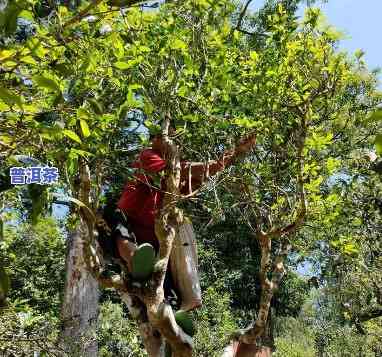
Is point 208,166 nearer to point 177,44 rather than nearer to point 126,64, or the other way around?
point 177,44

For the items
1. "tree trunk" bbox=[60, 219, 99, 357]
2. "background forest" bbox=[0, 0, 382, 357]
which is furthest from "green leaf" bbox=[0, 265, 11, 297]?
"tree trunk" bbox=[60, 219, 99, 357]

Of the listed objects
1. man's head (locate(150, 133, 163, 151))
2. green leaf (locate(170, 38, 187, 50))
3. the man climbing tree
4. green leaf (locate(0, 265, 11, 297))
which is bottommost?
green leaf (locate(0, 265, 11, 297))

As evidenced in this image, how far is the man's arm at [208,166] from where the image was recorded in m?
3.06

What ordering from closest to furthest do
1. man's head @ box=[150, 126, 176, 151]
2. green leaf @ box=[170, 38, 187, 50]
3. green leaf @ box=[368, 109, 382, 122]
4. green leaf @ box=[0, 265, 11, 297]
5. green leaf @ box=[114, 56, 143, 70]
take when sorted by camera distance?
green leaf @ box=[368, 109, 382, 122]
green leaf @ box=[0, 265, 11, 297]
green leaf @ box=[114, 56, 143, 70]
green leaf @ box=[170, 38, 187, 50]
man's head @ box=[150, 126, 176, 151]

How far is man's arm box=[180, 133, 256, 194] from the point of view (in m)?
3.06

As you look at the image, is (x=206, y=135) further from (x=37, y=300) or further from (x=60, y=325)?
(x=37, y=300)

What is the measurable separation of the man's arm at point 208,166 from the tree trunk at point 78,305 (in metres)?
2.92

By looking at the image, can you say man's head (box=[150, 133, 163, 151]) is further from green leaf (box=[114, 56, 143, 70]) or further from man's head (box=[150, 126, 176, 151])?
green leaf (box=[114, 56, 143, 70])

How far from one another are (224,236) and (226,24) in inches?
342

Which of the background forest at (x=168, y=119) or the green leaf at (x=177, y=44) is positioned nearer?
the background forest at (x=168, y=119)

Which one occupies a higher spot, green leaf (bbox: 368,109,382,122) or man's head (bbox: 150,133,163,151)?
man's head (bbox: 150,133,163,151)

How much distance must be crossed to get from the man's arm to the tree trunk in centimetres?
292

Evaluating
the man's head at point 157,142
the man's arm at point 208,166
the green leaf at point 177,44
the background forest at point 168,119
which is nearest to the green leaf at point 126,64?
the background forest at point 168,119

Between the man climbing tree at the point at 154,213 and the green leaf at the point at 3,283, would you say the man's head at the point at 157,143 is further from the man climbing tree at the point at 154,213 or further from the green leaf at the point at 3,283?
the green leaf at the point at 3,283
